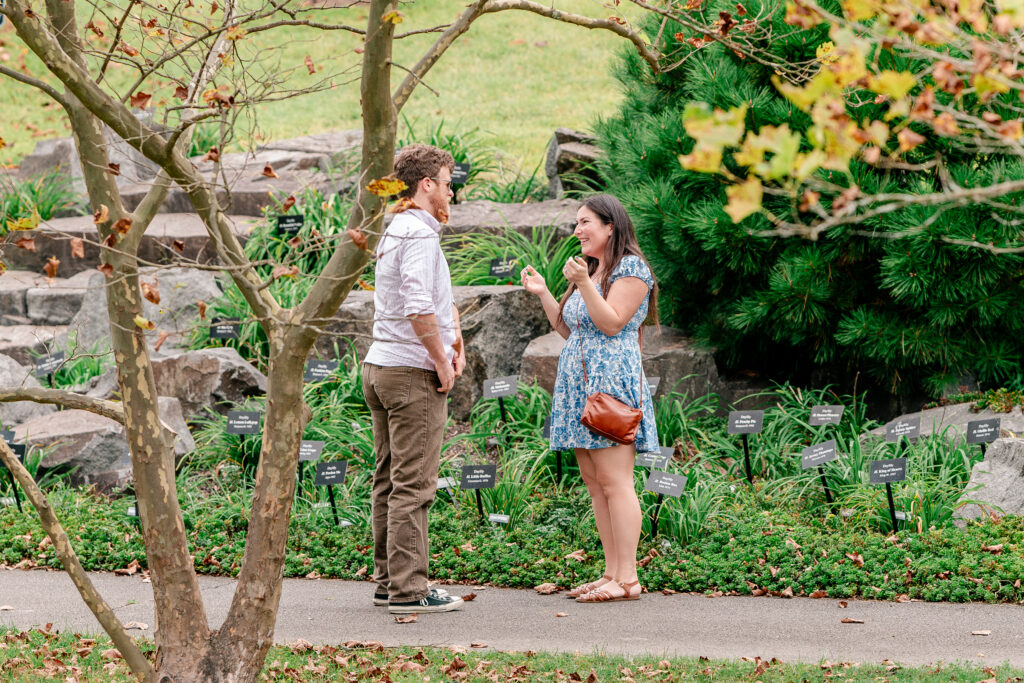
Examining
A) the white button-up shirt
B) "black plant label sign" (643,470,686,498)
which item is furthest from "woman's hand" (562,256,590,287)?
"black plant label sign" (643,470,686,498)

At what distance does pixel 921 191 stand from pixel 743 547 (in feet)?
7.69

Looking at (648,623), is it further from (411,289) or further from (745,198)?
(745,198)

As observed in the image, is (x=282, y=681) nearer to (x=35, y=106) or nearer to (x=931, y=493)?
(x=931, y=493)

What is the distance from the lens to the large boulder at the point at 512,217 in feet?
26.3

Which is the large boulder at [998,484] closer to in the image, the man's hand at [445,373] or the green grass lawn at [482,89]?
the man's hand at [445,373]

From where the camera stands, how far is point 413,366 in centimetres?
435

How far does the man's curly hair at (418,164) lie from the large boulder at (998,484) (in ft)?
10.7

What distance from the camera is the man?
4.25 meters

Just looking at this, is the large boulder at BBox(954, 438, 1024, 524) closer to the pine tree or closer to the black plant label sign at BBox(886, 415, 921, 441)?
the black plant label sign at BBox(886, 415, 921, 441)

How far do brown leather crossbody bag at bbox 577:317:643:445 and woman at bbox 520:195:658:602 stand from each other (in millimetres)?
A: 84

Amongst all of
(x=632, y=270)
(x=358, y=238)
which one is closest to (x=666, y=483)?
(x=632, y=270)

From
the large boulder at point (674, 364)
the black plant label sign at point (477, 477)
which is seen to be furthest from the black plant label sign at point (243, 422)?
the large boulder at point (674, 364)

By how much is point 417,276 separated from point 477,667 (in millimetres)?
1530

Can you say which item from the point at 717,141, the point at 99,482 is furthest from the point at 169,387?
the point at 717,141
